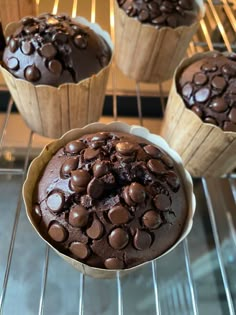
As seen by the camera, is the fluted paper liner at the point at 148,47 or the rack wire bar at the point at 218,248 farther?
the fluted paper liner at the point at 148,47

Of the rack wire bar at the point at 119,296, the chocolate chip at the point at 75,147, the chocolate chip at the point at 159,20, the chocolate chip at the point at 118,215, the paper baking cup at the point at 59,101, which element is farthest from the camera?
the chocolate chip at the point at 159,20

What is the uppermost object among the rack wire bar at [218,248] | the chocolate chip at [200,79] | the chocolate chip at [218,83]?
the chocolate chip at [218,83]

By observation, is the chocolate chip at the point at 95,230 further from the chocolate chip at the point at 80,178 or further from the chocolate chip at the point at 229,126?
the chocolate chip at the point at 229,126

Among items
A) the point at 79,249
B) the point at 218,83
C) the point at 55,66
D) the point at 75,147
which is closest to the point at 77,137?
the point at 75,147

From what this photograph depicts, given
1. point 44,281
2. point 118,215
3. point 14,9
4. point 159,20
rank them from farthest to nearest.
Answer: point 14,9 → point 159,20 → point 44,281 → point 118,215

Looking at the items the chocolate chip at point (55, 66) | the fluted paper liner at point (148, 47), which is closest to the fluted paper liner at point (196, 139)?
the fluted paper liner at point (148, 47)

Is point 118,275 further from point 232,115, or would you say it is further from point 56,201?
point 232,115

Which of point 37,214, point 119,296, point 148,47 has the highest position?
point 148,47
